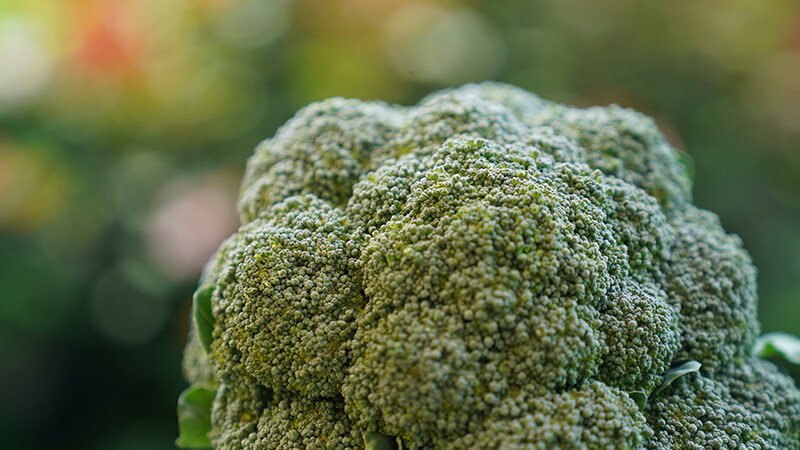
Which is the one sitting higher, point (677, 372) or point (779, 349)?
point (779, 349)

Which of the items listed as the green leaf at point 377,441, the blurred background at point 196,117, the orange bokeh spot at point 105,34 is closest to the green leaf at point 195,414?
the green leaf at point 377,441

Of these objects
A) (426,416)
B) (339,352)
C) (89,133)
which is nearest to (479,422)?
(426,416)

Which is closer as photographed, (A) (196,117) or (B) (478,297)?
(B) (478,297)

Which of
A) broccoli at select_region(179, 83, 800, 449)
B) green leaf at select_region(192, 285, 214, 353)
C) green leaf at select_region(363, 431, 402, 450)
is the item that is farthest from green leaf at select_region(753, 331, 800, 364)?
green leaf at select_region(192, 285, 214, 353)

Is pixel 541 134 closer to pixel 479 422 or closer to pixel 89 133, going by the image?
pixel 479 422

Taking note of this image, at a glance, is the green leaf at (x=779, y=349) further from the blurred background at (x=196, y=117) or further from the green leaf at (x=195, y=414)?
the green leaf at (x=195, y=414)

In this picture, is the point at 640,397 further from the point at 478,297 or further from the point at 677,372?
the point at 478,297

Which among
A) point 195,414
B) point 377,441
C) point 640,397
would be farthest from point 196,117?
point 640,397
